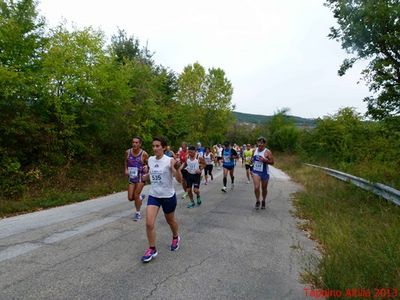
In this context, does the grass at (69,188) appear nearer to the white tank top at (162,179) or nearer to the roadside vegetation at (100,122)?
the roadside vegetation at (100,122)

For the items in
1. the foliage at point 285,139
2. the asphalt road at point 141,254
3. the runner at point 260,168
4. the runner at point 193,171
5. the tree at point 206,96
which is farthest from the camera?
the foliage at point 285,139

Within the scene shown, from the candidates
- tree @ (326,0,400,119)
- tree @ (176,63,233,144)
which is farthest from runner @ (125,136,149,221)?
tree @ (176,63,233,144)

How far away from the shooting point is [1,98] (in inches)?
470

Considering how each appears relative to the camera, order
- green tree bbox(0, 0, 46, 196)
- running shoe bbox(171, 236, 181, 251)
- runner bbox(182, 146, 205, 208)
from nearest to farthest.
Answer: running shoe bbox(171, 236, 181, 251)
runner bbox(182, 146, 205, 208)
green tree bbox(0, 0, 46, 196)

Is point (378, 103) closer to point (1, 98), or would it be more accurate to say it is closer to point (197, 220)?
point (197, 220)

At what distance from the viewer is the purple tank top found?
8.46 meters

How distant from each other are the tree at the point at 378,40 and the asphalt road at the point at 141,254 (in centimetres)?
679

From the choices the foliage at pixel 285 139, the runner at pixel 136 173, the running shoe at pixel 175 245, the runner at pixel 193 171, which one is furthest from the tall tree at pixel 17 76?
the foliage at pixel 285 139

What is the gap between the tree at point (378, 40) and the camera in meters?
12.2

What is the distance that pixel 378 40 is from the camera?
42.2 ft

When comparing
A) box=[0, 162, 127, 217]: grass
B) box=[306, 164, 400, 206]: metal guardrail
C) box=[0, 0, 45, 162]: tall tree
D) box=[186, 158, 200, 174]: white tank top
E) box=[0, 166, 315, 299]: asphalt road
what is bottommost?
box=[0, 162, 127, 217]: grass

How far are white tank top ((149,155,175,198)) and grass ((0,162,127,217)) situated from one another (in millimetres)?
5642

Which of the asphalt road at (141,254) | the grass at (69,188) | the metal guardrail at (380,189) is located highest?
the metal guardrail at (380,189)

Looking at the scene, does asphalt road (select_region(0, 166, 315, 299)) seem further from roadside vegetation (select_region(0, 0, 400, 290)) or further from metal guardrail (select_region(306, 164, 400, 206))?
metal guardrail (select_region(306, 164, 400, 206))
